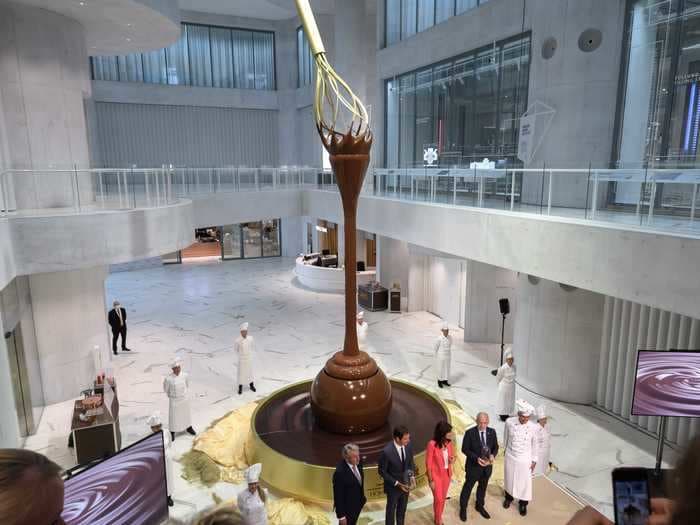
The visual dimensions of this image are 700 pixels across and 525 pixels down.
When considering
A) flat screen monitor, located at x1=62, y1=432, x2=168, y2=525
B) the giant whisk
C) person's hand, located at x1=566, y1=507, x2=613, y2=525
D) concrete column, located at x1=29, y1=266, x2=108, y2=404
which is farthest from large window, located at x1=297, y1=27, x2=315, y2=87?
person's hand, located at x1=566, y1=507, x2=613, y2=525

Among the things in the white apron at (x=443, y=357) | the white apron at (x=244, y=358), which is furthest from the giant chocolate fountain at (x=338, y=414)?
the white apron at (x=443, y=357)

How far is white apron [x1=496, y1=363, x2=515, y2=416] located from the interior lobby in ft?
0.20

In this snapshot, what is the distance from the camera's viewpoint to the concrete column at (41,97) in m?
→ 10.4

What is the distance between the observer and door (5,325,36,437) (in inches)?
364

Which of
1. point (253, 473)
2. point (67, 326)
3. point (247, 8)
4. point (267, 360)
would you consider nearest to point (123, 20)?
point (67, 326)

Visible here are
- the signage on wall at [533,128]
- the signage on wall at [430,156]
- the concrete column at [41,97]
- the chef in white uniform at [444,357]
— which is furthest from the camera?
the signage on wall at [430,156]

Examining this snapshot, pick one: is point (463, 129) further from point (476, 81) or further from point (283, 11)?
point (283, 11)

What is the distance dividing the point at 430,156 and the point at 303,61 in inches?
561

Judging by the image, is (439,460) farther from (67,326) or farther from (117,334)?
(117,334)

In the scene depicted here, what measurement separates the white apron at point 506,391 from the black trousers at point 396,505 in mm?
4171

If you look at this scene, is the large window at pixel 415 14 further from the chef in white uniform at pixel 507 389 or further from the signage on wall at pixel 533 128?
the chef in white uniform at pixel 507 389

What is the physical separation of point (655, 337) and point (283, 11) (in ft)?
81.7

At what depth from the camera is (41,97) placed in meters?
10.8

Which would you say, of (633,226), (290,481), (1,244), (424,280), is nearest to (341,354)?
(290,481)
